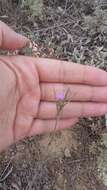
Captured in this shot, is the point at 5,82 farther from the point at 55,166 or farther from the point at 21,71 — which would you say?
the point at 55,166

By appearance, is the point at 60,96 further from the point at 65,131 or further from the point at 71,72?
the point at 65,131

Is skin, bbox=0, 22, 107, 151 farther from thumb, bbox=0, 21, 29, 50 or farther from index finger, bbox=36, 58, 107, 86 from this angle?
thumb, bbox=0, 21, 29, 50

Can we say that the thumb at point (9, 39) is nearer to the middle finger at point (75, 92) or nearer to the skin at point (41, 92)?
the skin at point (41, 92)

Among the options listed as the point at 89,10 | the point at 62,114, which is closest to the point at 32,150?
the point at 62,114

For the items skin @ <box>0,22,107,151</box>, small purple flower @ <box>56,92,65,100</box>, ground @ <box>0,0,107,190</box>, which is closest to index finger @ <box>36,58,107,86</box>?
skin @ <box>0,22,107,151</box>

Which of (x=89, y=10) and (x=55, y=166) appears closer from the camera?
(x=55, y=166)
